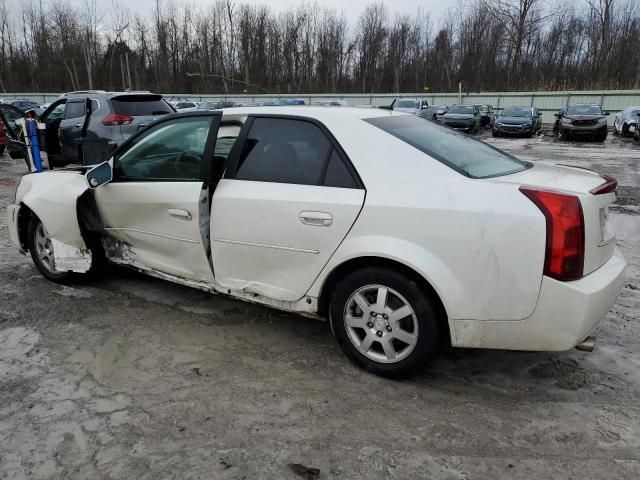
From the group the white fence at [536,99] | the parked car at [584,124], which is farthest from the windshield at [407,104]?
the white fence at [536,99]

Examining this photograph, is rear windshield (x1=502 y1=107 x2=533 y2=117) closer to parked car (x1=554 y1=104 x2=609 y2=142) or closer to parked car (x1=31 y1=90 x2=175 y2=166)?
parked car (x1=554 y1=104 x2=609 y2=142)

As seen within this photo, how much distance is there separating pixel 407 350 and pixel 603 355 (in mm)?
1440

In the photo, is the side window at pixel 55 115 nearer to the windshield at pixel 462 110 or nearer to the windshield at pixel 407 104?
the windshield at pixel 407 104

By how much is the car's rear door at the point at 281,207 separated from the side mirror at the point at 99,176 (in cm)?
117

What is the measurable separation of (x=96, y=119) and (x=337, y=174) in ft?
28.6

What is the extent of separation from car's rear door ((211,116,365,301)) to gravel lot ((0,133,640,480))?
550mm

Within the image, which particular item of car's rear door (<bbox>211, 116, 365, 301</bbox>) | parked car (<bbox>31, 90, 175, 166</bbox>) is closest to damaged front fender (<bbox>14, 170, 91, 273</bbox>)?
car's rear door (<bbox>211, 116, 365, 301</bbox>)

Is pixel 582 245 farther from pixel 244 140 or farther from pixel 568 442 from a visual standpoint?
pixel 244 140

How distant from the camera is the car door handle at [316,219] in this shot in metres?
2.94

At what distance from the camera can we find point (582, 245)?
8.34 feet

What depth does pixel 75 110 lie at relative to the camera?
35.4 feet

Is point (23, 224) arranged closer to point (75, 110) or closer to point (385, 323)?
point (385, 323)

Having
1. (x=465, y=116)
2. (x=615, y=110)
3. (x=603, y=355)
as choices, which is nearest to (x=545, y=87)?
(x=615, y=110)

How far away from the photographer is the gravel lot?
2344 millimetres
